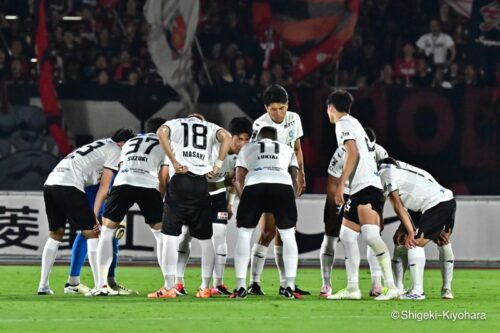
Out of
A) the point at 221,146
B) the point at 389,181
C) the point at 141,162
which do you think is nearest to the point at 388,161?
the point at 389,181

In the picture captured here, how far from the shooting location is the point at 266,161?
37.3 ft

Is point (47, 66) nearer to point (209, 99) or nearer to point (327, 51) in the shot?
point (209, 99)

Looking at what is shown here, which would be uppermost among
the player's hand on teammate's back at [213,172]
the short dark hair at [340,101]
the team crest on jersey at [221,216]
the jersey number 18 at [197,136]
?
the short dark hair at [340,101]

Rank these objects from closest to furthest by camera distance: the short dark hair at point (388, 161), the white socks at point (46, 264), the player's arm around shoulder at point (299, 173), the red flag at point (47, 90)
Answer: the short dark hair at point (388, 161) < the white socks at point (46, 264) < the player's arm around shoulder at point (299, 173) < the red flag at point (47, 90)

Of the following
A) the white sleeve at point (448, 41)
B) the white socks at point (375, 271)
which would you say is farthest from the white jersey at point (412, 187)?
the white sleeve at point (448, 41)

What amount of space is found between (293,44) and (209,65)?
158 cm

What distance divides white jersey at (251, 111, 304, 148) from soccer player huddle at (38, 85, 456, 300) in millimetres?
13

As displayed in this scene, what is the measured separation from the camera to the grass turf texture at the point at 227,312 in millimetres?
8789

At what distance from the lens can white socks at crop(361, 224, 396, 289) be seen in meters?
11.3

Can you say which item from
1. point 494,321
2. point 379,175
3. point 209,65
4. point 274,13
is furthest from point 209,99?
point 494,321

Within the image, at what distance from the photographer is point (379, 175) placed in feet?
37.6

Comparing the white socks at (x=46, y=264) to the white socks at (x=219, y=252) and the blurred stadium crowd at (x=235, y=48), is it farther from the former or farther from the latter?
the blurred stadium crowd at (x=235, y=48)

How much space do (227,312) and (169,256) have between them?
1564mm

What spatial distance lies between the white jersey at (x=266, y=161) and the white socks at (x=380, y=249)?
32.7 inches
